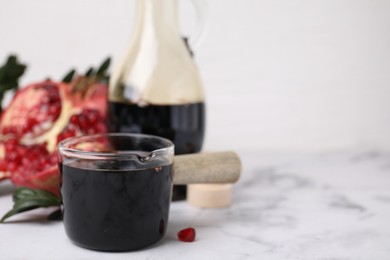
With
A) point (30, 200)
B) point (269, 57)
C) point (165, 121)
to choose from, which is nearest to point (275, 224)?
point (165, 121)

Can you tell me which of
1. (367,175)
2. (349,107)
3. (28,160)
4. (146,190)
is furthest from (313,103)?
(146,190)

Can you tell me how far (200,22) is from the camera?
1.15 m

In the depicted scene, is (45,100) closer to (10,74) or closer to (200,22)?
(10,74)

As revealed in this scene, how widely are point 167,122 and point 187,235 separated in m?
0.22

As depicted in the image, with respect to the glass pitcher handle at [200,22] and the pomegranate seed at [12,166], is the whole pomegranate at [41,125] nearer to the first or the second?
the pomegranate seed at [12,166]

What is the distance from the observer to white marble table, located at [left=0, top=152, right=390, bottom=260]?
0.86 m

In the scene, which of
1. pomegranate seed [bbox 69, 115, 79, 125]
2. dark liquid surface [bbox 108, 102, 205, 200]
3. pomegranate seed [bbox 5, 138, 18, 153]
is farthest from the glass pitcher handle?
pomegranate seed [bbox 5, 138, 18, 153]

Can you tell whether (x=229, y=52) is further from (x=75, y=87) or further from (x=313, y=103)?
(x=75, y=87)

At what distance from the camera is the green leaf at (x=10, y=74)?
119cm

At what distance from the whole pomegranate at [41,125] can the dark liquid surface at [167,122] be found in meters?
0.05

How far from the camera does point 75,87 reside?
115cm

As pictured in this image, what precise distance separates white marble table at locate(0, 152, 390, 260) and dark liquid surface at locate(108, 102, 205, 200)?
3.7 inches

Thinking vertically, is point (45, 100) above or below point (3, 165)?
above

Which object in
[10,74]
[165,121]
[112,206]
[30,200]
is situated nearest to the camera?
[112,206]
